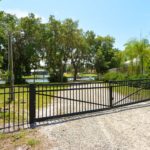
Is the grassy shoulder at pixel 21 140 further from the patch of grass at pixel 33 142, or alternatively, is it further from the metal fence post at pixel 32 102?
the metal fence post at pixel 32 102

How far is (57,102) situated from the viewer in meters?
9.35

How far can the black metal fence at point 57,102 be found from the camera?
25.2 feet

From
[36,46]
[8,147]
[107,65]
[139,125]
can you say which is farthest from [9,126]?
[107,65]

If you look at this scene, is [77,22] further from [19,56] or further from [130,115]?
[130,115]

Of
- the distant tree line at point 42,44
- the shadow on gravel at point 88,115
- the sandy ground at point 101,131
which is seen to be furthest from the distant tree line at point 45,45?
the sandy ground at point 101,131

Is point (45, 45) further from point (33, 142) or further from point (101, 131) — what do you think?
point (33, 142)

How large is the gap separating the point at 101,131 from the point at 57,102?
2.91 metres

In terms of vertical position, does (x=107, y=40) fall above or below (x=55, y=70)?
above

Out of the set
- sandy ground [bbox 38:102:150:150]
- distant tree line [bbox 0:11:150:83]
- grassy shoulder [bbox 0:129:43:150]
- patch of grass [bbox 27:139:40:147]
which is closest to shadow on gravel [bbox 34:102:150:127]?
sandy ground [bbox 38:102:150:150]

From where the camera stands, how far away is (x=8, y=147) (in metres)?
5.55

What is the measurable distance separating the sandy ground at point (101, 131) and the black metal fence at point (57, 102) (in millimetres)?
618

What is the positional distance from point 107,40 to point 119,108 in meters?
48.8

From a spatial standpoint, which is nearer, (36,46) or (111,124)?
(111,124)

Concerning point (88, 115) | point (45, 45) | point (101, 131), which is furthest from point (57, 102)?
point (45, 45)
